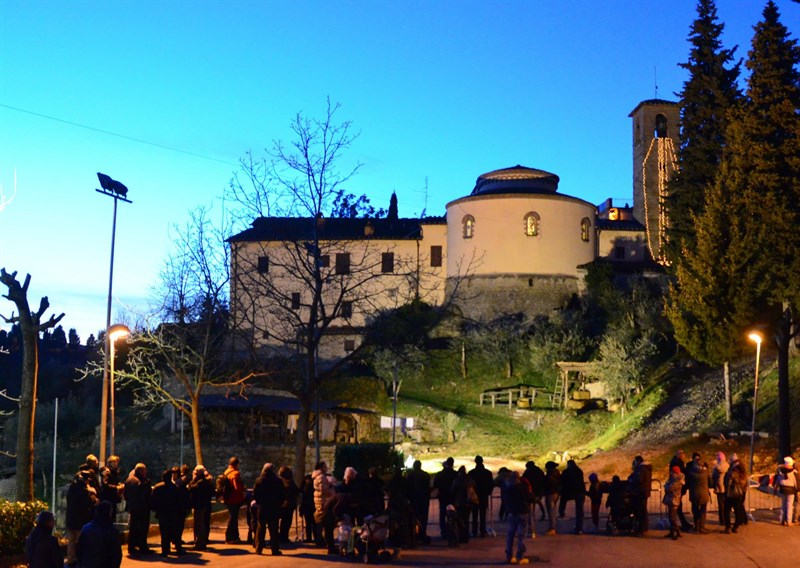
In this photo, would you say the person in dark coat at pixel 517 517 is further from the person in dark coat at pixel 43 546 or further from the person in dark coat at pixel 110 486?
the person in dark coat at pixel 43 546

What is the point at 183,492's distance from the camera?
54.1 feet

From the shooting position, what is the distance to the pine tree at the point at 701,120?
1705 inches

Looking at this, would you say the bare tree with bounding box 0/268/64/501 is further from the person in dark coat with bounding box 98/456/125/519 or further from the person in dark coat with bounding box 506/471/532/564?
the person in dark coat with bounding box 506/471/532/564

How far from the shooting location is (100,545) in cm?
1073

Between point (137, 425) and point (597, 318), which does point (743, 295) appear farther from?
point (137, 425)

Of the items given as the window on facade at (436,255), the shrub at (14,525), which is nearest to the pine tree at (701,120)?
the window on facade at (436,255)

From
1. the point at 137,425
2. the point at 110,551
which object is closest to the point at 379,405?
the point at 137,425

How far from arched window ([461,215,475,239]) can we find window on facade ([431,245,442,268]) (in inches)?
121

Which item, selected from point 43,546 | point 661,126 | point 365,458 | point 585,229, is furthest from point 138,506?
point 661,126

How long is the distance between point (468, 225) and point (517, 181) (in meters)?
4.77

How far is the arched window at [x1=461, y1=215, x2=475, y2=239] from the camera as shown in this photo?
199 feet

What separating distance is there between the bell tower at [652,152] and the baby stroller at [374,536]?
53.7m

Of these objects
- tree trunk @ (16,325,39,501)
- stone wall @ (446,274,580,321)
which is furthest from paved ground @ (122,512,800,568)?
stone wall @ (446,274,580,321)

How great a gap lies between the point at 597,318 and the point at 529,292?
194 inches
